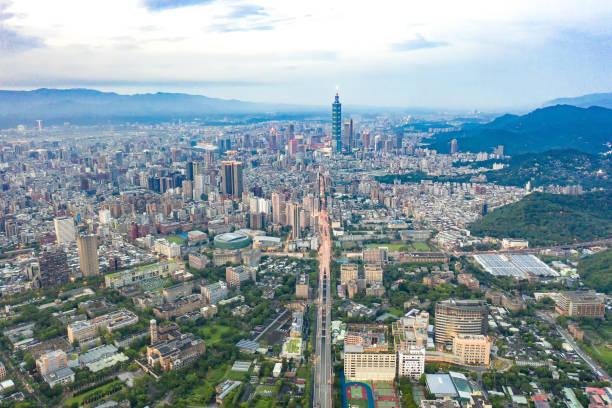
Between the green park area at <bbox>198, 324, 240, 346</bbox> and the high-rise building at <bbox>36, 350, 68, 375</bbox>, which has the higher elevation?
the high-rise building at <bbox>36, 350, 68, 375</bbox>

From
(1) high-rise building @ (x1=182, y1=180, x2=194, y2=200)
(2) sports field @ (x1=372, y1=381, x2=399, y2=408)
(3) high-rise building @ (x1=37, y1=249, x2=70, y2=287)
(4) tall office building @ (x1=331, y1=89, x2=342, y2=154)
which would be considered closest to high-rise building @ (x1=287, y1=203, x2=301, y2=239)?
(1) high-rise building @ (x1=182, y1=180, x2=194, y2=200)

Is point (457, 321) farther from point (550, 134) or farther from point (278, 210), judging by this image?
point (550, 134)

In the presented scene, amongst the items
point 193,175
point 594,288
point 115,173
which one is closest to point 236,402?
point 594,288

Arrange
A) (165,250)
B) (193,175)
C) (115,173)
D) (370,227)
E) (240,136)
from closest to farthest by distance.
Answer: (165,250)
(370,227)
(193,175)
(115,173)
(240,136)

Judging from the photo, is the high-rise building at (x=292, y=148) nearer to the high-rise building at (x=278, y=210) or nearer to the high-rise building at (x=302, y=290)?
the high-rise building at (x=278, y=210)

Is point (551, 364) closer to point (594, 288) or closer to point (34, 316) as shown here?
point (594, 288)

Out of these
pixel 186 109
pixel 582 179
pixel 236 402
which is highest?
pixel 186 109

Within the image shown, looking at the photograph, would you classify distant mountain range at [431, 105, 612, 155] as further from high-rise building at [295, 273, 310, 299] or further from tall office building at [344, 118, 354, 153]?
high-rise building at [295, 273, 310, 299]
